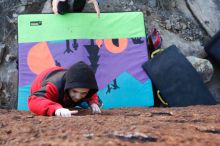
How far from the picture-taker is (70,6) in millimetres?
4082

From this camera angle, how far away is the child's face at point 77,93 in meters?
2.59

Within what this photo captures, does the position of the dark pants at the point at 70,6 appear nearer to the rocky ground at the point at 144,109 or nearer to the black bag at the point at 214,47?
the rocky ground at the point at 144,109

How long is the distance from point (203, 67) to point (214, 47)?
11.2 inches

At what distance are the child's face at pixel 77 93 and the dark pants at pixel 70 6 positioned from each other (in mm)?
1597

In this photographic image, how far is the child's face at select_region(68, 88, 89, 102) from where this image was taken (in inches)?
102

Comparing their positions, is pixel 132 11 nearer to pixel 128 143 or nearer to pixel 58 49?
pixel 58 49

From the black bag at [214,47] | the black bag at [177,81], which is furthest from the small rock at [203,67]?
the black bag at [177,81]

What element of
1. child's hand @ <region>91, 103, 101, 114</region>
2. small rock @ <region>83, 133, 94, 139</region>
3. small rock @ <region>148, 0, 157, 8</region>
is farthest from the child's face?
small rock @ <region>148, 0, 157, 8</region>

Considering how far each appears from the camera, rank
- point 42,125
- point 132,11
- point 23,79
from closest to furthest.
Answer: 1. point 42,125
2. point 23,79
3. point 132,11

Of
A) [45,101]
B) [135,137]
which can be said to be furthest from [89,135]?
[45,101]

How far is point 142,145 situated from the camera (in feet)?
4.74

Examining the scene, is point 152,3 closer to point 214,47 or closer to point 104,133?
point 214,47

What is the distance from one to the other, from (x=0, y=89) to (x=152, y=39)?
170 cm

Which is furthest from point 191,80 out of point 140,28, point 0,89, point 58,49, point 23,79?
point 0,89
